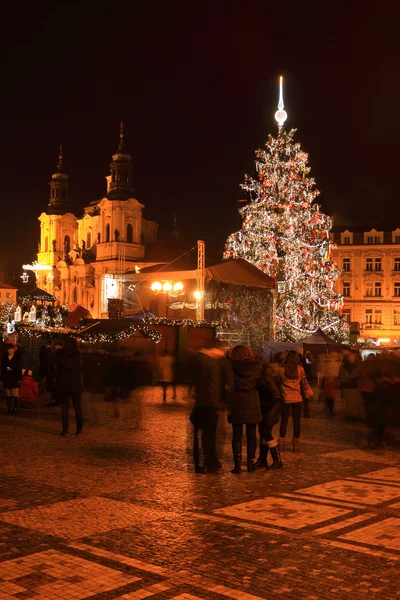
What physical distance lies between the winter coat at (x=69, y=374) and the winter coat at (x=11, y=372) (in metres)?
3.49

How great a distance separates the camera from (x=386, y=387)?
13.1 m

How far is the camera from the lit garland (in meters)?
41.6

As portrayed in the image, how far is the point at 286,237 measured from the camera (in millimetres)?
41906

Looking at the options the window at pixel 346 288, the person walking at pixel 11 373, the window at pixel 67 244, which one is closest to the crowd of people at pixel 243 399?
the person walking at pixel 11 373

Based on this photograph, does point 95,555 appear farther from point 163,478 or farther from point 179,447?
point 179,447

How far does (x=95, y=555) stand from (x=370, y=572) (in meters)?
2.12

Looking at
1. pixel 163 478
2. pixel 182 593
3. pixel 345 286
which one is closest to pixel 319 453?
pixel 163 478

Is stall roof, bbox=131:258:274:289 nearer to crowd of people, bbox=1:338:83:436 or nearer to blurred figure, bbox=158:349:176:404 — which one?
blurred figure, bbox=158:349:176:404

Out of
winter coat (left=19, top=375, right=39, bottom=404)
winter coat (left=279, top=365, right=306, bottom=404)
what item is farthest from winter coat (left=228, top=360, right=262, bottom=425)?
winter coat (left=19, top=375, right=39, bottom=404)

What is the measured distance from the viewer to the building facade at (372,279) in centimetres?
8294

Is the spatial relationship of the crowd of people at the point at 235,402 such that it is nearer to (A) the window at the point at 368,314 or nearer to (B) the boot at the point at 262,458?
(B) the boot at the point at 262,458

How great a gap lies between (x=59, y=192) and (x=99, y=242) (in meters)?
15.4

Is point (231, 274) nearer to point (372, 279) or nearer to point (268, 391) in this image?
point (268, 391)

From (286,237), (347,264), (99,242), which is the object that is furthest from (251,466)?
(99,242)
